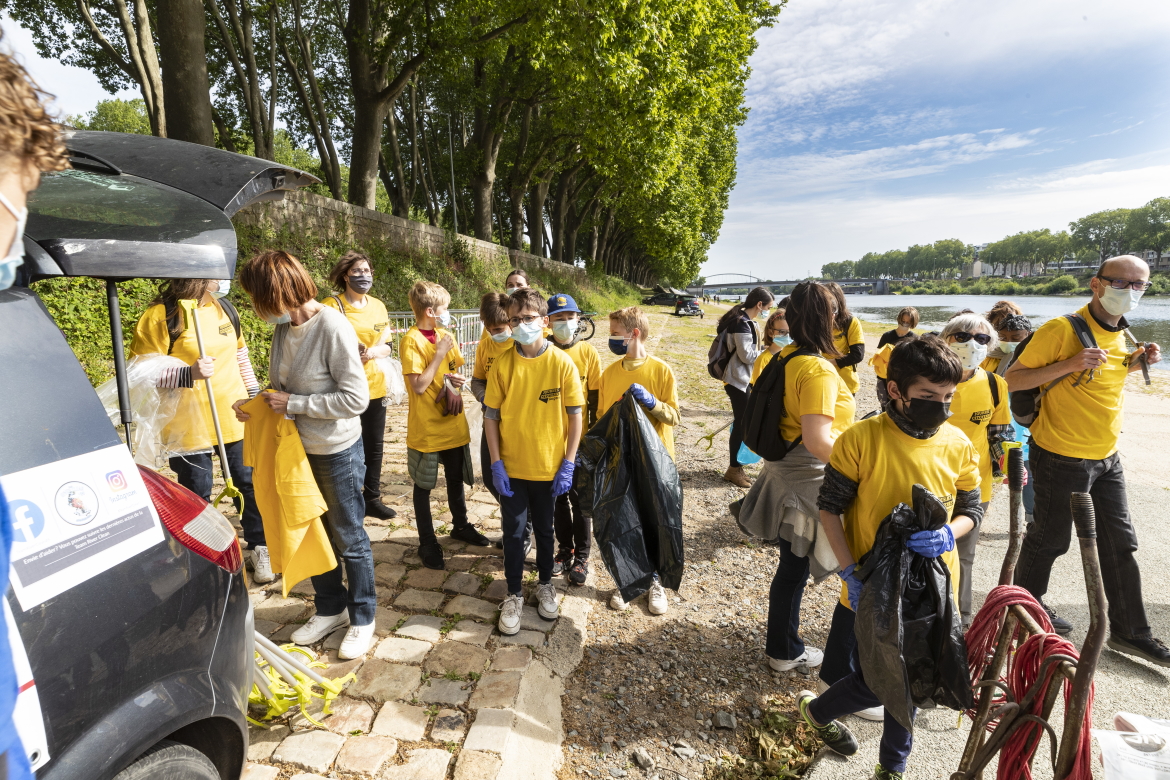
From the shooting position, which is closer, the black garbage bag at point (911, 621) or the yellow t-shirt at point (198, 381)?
the black garbage bag at point (911, 621)

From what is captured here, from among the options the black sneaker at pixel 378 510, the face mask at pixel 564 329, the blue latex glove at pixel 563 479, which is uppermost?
the face mask at pixel 564 329

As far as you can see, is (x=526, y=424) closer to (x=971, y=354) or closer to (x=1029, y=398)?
(x=971, y=354)

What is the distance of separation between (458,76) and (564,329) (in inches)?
484

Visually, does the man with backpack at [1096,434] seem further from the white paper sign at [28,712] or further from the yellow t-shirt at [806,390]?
the white paper sign at [28,712]

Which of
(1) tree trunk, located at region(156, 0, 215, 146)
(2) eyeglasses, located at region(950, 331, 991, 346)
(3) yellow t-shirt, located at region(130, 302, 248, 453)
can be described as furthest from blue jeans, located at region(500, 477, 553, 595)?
(1) tree trunk, located at region(156, 0, 215, 146)

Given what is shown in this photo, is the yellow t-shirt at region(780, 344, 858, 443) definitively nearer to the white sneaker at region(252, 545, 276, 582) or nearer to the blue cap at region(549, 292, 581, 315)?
the blue cap at region(549, 292, 581, 315)

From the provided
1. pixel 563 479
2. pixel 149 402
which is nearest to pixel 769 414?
pixel 563 479

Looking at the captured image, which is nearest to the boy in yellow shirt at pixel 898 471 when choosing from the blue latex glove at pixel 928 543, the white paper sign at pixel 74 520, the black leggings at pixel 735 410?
the blue latex glove at pixel 928 543

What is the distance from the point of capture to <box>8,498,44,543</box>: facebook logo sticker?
116 centimetres

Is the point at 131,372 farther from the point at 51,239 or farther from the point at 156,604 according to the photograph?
the point at 156,604

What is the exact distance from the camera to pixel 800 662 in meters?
3.13

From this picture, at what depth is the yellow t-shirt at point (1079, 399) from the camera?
10.6 ft

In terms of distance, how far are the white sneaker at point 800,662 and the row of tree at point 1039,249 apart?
43.1 m

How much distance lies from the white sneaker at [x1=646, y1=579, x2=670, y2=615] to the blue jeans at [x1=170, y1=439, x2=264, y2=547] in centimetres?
241
